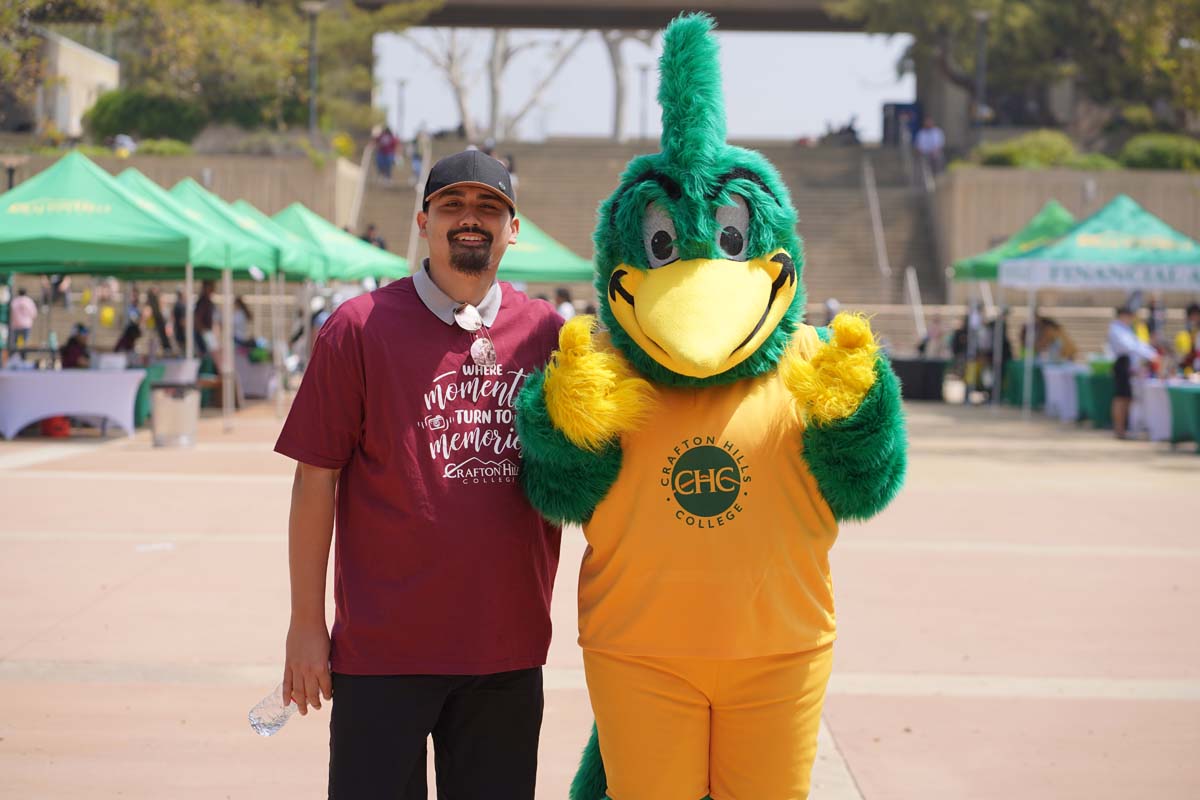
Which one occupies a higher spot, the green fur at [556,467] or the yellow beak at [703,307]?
the yellow beak at [703,307]

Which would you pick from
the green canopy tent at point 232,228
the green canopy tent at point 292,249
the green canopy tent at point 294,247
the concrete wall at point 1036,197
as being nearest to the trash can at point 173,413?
the green canopy tent at point 232,228

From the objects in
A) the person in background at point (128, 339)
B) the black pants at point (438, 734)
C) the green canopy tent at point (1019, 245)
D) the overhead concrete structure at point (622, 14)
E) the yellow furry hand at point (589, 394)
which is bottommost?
the black pants at point (438, 734)

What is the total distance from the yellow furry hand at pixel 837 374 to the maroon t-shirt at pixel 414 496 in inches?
26.5

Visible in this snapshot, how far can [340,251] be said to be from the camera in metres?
20.9

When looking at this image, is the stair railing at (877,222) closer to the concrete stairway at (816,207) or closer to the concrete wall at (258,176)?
the concrete stairway at (816,207)

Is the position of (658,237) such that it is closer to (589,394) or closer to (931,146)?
(589,394)

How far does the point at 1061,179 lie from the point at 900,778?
30.1 meters

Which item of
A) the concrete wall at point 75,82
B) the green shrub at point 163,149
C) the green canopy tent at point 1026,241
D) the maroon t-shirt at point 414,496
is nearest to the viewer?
the maroon t-shirt at point 414,496

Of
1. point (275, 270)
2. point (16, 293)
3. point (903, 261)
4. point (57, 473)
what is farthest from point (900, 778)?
point (903, 261)

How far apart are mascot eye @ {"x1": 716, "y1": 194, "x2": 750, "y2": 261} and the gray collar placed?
0.52 metres

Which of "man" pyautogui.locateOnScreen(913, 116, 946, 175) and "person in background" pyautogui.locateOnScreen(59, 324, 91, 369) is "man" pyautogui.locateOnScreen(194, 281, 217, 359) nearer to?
"person in background" pyautogui.locateOnScreen(59, 324, 91, 369)

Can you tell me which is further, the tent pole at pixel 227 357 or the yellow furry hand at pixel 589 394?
the tent pole at pixel 227 357

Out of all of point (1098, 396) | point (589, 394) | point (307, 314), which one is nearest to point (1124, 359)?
point (1098, 396)

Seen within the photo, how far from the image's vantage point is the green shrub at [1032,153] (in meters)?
33.5
